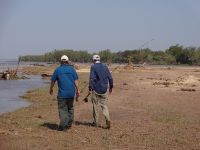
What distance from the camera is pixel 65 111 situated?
1155 cm

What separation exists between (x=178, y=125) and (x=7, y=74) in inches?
1426

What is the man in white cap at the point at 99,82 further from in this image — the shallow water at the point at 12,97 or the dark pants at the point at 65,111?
the shallow water at the point at 12,97

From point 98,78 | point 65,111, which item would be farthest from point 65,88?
point 98,78

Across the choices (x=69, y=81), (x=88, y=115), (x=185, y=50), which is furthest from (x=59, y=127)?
(x=185, y=50)

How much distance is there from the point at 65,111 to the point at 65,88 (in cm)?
54

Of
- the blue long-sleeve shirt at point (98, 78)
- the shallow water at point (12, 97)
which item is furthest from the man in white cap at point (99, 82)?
the shallow water at point (12, 97)

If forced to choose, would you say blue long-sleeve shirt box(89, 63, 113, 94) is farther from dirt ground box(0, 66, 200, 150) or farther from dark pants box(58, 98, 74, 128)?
dirt ground box(0, 66, 200, 150)

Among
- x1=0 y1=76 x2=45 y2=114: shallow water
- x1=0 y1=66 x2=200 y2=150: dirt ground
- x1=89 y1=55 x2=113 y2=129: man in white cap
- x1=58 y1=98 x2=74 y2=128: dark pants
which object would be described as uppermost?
x1=89 y1=55 x2=113 y2=129: man in white cap

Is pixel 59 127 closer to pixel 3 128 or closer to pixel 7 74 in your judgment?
pixel 3 128

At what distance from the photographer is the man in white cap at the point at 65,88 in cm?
1147

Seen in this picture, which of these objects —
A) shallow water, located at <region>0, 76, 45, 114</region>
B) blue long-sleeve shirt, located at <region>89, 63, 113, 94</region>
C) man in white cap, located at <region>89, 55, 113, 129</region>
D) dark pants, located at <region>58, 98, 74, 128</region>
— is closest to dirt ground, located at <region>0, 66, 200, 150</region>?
dark pants, located at <region>58, 98, 74, 128</region>

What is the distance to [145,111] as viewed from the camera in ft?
52.7

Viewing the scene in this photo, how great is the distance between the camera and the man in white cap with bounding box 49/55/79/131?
37.6ft

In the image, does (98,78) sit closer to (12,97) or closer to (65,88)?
(65,88)
